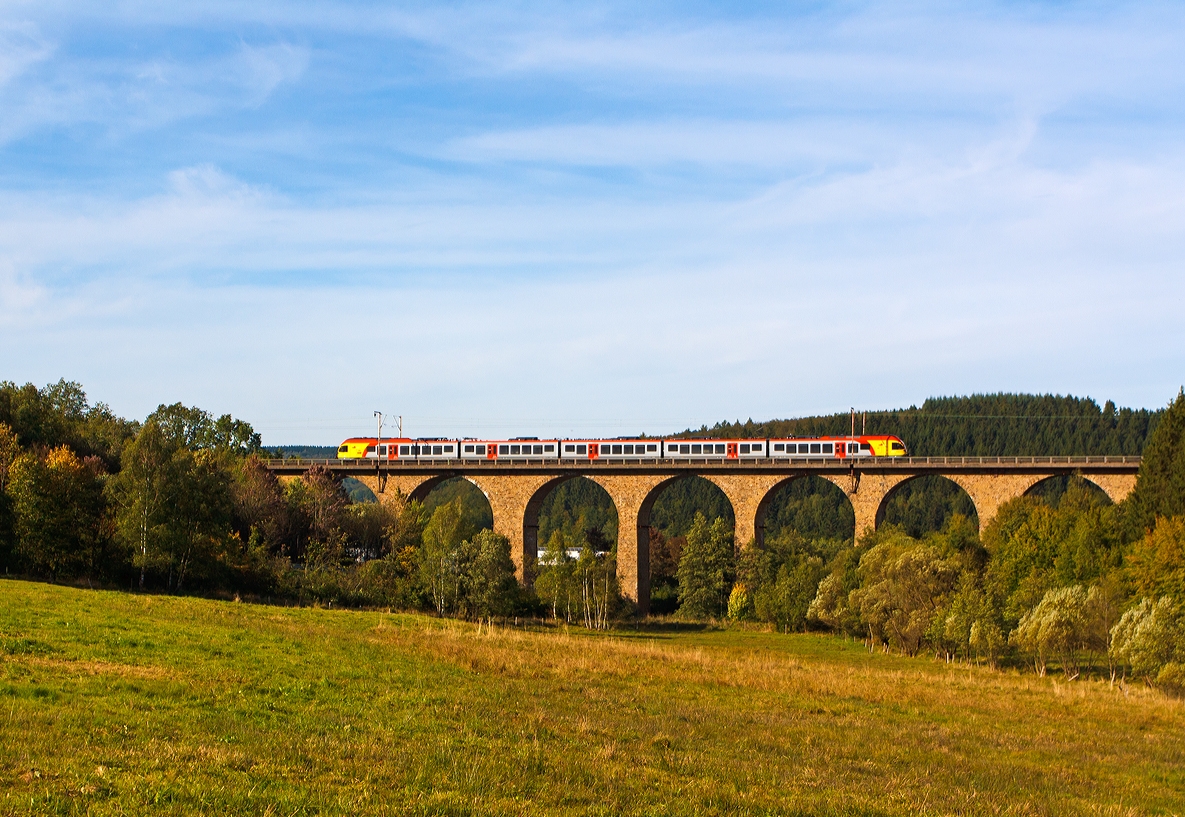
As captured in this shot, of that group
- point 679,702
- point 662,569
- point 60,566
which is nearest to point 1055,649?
point 679,702

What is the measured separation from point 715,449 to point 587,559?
975 cm

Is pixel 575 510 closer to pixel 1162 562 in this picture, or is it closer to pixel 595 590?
pixel 595 590

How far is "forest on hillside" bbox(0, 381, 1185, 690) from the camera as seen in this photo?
107ft

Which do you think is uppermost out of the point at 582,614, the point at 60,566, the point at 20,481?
the point at 20,481

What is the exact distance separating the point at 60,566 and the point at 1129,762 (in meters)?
31.5

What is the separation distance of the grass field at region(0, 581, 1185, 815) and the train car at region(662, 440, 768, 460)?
1216 inches

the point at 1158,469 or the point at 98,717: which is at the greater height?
the point at 1158,469

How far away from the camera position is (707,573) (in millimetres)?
57844

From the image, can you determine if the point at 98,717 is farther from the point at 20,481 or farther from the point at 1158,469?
the point at 1158,469

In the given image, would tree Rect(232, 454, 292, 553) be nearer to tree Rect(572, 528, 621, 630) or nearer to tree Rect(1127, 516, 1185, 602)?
tree Rect(572, 528, 621, 630)

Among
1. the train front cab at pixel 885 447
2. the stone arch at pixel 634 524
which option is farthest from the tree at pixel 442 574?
the train front cab at pixel 885 447

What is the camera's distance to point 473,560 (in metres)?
44.7

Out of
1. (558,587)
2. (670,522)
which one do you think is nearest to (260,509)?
(558,587)

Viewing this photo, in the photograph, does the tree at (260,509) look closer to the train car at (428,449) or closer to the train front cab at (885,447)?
the train car at (428,449)
